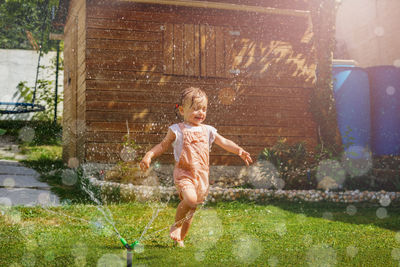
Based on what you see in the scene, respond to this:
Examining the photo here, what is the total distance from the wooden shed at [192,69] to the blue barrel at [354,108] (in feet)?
2.09

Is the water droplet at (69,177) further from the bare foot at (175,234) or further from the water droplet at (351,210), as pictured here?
the water droplet at (351,210)

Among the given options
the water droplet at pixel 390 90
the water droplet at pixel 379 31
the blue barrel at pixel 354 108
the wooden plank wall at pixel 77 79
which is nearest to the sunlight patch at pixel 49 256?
the wooden plank wall at pixel 77 79

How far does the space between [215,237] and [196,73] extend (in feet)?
14.8

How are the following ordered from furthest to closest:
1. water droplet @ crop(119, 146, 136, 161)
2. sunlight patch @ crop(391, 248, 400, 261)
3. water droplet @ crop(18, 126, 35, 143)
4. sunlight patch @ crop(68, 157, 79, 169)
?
water droplet @ crop(18, 126, 35, 143) → sunlight patch @ crop(68, 157, 79, 169) → water droplet @ crop(119, 146, 136, 161) → sunlight patch @ crop(391, 248, 400, 261)

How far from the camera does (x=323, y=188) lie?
23.0 ft

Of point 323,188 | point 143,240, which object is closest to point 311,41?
point 323,188

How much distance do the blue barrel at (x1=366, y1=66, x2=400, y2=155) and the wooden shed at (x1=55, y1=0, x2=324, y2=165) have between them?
1.22 metres

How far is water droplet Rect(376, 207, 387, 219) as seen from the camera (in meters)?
5.33

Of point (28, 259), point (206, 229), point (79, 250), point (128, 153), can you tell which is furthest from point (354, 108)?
point (28, 259)

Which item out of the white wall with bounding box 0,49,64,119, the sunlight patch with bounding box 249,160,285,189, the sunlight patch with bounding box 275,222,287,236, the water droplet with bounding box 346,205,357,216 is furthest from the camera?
the white wall with bounding box 0,49,64,119

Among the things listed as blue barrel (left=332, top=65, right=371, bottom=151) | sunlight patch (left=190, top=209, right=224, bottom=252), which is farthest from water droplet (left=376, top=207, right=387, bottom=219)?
blue barrel (left=332, top=65, right=371, bottom=151)

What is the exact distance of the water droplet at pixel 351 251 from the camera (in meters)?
3.40

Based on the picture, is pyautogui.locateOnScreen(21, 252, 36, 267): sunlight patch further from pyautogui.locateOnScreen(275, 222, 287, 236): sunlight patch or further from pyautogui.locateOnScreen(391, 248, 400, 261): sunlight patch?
pyautogui.locateOnScreen(391, 248, 400, 261): sunlight patch

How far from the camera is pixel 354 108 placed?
26.9 ft
